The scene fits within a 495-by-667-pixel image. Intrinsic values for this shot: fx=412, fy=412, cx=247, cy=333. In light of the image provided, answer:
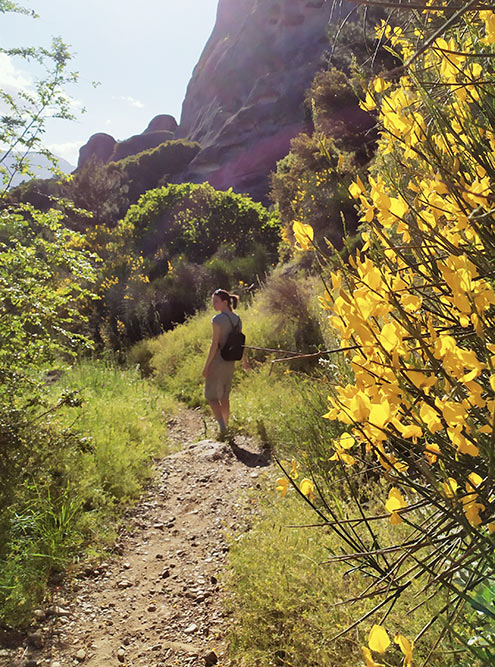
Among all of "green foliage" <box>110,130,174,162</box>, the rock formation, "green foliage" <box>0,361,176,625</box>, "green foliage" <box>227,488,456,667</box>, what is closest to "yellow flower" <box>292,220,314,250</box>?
"green foliage" <box>227,488,456,667</box>

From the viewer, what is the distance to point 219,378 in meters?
5.41

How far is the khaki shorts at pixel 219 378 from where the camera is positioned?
17.8 feet

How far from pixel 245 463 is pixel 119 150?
49.5m

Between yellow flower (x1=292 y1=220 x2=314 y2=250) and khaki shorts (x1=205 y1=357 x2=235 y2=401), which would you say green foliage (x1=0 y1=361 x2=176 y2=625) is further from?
yellow flower (x1=292 y1=220 x2=314 y2=250)

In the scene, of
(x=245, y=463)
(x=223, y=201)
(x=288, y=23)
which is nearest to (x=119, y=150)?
(x=288, y=23)

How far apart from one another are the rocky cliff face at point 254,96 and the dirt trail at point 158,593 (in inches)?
1123

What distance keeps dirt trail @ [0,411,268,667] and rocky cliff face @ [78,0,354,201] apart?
2852 centimetres

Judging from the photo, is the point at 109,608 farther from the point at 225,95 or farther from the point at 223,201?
the point at 225,95

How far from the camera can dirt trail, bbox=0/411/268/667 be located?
2479mm

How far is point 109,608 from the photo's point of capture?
2904mm

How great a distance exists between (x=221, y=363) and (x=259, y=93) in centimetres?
4019

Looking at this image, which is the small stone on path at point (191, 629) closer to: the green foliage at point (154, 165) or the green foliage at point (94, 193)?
the green foliage at point (94, 193)

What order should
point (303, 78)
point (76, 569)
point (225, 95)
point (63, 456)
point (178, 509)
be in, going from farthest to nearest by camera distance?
1. point (225, 95)
2. point (303, 78)
3. point (178, 509)
4. point (63, 456)
5. point (76, 569)

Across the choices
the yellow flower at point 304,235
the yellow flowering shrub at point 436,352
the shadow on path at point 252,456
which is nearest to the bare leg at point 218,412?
the shadow on path at point 252,456
